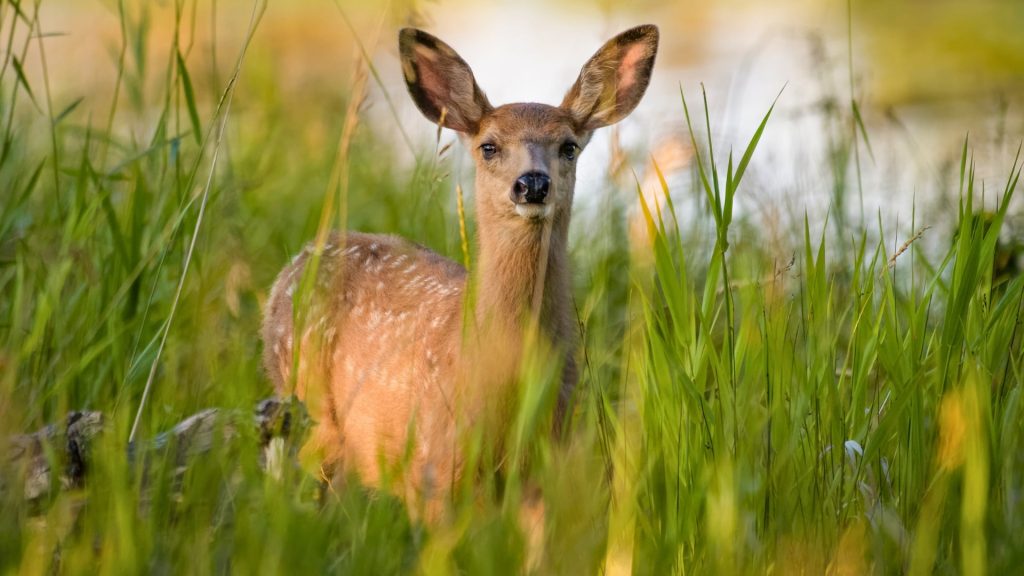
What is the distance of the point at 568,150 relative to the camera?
5.37m

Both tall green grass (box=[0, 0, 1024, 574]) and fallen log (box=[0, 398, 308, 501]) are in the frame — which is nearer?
tall green grass (box=[0, 0, 1024, 574])

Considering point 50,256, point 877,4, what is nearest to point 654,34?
point 50,256

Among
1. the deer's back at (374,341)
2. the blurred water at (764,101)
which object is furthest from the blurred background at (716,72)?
the deer's back at (374,341)

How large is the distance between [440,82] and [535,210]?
926 millimetres

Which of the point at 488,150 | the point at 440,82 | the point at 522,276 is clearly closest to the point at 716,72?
the point at 440,82

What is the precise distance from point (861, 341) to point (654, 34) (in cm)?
187

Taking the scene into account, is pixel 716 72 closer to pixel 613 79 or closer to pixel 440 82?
pixel 613 79

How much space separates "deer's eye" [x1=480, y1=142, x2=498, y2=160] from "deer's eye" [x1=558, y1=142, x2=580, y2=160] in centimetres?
24

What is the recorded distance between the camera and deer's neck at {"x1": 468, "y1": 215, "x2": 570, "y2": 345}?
4840mm

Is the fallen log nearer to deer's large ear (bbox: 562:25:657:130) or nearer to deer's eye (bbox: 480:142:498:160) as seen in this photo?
deer's eye (bbox: 480:142:498:160)

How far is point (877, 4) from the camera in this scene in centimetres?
1398

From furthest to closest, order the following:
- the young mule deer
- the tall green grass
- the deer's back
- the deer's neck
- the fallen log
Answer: the deer's back → the deer's neck → the young mule deer → the fallen log → the tall green grass

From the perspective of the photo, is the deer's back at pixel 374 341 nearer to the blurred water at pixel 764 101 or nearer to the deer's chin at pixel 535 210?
the deer's chin at pixel 535 210

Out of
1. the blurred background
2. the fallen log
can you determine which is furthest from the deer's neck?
the fallen log
